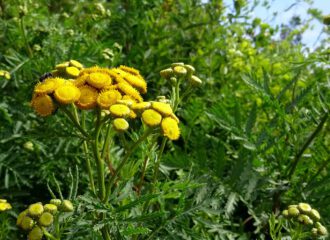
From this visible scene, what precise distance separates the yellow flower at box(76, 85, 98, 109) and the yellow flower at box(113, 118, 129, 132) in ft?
0.34

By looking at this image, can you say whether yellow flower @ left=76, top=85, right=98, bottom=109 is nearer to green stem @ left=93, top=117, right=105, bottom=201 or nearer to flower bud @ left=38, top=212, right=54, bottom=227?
green stem @ left=93, top=117, right=105, bottom=201

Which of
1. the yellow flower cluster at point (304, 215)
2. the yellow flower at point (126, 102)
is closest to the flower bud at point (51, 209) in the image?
the yellow flower at point (126, 102)

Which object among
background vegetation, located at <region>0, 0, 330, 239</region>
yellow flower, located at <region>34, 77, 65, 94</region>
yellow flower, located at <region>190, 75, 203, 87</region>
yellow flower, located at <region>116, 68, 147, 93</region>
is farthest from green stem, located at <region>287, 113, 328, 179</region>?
yellow flower, located at <region>34, 77, 65, 94</region>

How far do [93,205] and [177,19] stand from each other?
2583 mm

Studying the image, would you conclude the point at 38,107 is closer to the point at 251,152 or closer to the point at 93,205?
the point at 93,205

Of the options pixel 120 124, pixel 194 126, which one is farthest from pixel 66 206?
pixel 194 126

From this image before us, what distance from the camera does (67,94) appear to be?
5.32ft

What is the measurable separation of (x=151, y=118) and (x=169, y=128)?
0.24 ft

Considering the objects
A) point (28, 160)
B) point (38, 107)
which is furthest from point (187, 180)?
point (28, 160)

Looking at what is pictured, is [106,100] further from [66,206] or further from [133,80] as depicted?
[66,206]

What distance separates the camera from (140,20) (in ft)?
12.0

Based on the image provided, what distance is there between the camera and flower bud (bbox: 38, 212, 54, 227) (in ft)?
5.11

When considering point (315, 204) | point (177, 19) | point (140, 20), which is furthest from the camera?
point (177, 19)

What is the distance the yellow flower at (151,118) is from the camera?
1.59 m
